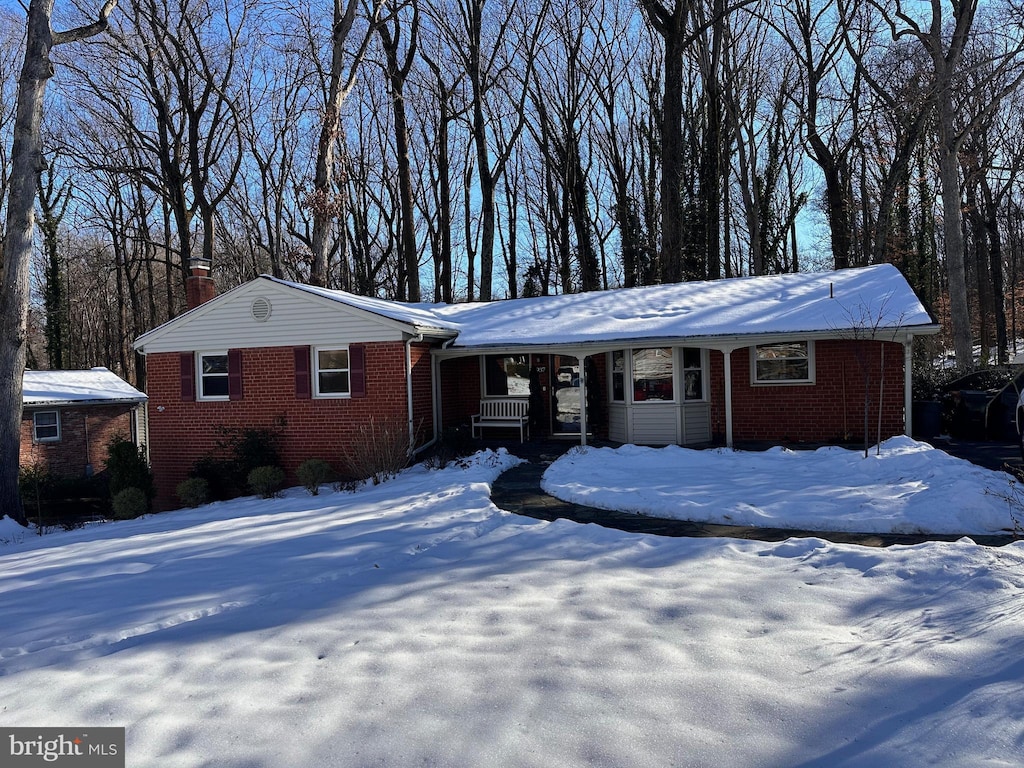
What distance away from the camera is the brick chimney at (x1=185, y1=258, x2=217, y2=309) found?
677 inches

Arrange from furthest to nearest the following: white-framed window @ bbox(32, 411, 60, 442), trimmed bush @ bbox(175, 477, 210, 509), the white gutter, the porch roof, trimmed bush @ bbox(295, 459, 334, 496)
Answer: white-framed window @ bbox(32, 411, 60, 442) → trimmed bush @ bbox(175, 477, 210, 509) → trimmed bush @ bbox(295, 459, 334, 496) → the porch roof → the white gutter

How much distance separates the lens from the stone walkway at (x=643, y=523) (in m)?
6.61

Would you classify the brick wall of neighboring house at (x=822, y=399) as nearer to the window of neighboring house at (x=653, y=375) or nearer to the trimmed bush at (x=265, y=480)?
the window of neighboring house at (x=653, y=375)

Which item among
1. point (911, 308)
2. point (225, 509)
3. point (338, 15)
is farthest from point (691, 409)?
point (338, 15)

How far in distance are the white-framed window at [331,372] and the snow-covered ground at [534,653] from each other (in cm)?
793

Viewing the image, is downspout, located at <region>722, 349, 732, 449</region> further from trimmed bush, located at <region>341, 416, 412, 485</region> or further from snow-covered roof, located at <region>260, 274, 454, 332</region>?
trimmed bush, located at <region>341, 416, 412, 485</region>

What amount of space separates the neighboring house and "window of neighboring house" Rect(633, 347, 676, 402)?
18.4 meters

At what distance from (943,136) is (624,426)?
13600mm

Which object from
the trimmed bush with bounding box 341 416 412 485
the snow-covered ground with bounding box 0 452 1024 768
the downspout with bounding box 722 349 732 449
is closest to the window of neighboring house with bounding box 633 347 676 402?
the downspout with bounding box 722 349 732 449

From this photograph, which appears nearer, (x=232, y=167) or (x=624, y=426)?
(x=624, y=426)

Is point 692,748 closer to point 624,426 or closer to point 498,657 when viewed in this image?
point 498,657

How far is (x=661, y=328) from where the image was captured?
45.3 feet

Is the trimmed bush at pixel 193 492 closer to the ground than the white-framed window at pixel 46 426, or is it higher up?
Result: closer to the ground

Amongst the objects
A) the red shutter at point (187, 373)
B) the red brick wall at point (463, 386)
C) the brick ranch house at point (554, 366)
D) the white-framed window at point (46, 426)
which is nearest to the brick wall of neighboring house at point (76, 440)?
the white-framed window at point (46, 426)
